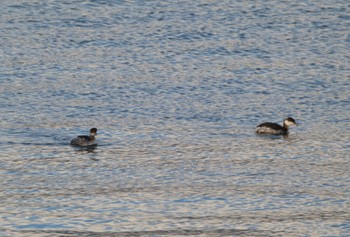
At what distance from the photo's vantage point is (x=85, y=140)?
1911 cm

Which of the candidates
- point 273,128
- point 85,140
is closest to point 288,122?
point 273,128

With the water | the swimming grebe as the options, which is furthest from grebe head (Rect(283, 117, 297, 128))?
the water

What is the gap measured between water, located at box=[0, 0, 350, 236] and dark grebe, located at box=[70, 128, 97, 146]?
18 cm

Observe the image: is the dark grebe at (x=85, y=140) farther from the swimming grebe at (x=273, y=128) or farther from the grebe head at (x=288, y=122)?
the grebe head at (x=288, y=122)

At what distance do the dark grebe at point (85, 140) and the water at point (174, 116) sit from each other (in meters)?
0.18

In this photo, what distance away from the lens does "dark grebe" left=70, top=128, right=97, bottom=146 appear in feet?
62.5

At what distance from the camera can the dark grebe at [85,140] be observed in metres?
19.1

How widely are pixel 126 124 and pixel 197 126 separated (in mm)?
1485

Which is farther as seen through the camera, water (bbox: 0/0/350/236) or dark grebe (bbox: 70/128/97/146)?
dark grebe (bbox: 70/128/97/146)

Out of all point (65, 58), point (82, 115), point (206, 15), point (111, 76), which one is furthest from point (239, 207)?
point (206, 15)

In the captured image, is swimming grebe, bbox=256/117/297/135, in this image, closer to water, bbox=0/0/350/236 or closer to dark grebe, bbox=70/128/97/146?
water, bbox=0/0/350/236

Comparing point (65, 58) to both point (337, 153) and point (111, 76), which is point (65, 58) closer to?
point (111, 76)

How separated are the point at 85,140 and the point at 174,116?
3.25 m

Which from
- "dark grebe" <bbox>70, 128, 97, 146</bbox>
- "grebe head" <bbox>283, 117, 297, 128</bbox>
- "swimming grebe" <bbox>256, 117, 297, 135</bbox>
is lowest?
"dark grebe" <bbox>70, 128, 97, 146</bbox>
